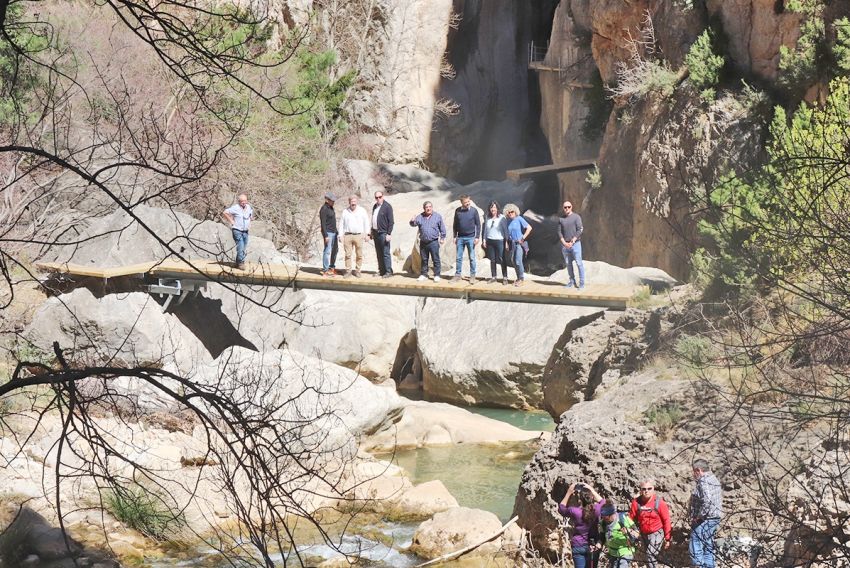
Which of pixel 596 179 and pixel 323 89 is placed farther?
pixel 323 89

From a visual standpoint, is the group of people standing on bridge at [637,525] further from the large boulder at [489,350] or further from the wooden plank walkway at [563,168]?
the wooden plank walkway at [563,168]

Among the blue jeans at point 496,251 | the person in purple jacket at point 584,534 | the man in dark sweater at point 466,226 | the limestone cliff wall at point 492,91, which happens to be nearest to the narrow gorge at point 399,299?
the blue jeans at point 496,251

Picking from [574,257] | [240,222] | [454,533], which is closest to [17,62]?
[454,533]

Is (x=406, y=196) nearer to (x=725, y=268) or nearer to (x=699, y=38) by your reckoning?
(x=699, y=38)

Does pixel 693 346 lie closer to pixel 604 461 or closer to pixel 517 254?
pixel 604 461

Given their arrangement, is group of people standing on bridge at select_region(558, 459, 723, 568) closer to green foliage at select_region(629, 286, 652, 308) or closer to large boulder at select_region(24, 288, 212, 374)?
green foliage at select_region(629, 286, 652, 308)

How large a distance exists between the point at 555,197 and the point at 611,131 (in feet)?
27.1

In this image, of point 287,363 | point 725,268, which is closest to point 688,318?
point 725,268

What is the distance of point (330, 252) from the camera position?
2027 cm

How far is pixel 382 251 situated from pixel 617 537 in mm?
10629

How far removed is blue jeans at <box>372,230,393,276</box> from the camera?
61.9 feet

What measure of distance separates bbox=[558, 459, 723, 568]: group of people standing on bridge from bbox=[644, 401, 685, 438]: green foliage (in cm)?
216

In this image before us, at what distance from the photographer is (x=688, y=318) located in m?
15.4

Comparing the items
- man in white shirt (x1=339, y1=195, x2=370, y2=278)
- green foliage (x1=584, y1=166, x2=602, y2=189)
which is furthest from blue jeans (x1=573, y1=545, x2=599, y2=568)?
green foliage (x1=584, y1=166, x2=602, y2=189)
